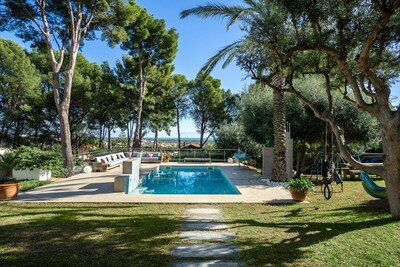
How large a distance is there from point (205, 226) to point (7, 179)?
7.63m

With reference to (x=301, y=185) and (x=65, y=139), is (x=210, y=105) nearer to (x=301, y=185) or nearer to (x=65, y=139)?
(x=65, y=139)

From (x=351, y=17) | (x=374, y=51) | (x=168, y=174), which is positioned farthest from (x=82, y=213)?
(x=168, y=174)

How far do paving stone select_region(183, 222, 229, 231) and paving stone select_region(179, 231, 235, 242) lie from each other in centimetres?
26

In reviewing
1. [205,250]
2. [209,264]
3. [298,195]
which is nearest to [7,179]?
[205,250]

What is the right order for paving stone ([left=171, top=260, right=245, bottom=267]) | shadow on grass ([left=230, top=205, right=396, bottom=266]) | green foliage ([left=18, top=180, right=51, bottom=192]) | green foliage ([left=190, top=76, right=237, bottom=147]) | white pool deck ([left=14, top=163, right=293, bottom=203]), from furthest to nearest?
green foliage ([left=190, top=76, right=237, bottom=147])
green foliage ([left=18, top=180, right=51, bottom=192])
white pool deck ([left=14, top=163, right=293, bottom=203])
shadow on grass ([left=230, top=205, right=396, bottom=266])
paving stone ([left=171, top=260, right=245, bottom=267])

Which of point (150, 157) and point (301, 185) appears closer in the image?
point (301, 185)

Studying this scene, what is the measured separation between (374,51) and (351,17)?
1568 mm

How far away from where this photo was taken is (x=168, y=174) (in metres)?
16.6

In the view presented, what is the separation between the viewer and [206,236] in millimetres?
4984

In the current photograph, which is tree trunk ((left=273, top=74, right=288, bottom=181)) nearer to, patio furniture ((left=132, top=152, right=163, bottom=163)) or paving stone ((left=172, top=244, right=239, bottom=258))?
paving stone ((left=172, top=244, right=239, bottom=258))

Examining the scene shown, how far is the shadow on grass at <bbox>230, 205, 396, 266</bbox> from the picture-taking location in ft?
13.5

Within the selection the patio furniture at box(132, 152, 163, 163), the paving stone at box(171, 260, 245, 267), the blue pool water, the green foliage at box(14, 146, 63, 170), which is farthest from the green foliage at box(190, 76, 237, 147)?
the paving stone at box(171, 260, 245, 267)

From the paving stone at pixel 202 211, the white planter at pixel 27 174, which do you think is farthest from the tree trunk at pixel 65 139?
the paving stone at pixel 202 211

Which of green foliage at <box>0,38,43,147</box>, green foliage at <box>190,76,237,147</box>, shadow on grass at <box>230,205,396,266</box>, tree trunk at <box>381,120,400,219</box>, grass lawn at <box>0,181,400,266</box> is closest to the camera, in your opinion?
grass lawn at <box>0,181,400,266</box>
